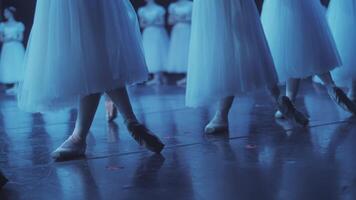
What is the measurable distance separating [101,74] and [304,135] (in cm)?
106

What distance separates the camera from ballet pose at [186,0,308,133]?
9.65 ft

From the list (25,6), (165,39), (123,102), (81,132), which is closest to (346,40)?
(123,102)

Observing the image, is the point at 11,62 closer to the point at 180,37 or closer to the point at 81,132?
the point at 180,37

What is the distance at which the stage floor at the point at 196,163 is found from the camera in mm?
1800

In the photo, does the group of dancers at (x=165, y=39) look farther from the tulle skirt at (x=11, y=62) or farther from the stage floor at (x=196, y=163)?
the stage floor at (x=196, y=163)

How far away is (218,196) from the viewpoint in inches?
67.6

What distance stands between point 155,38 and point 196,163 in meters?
6.52

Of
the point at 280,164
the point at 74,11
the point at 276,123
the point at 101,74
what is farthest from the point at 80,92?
the point at 276,123

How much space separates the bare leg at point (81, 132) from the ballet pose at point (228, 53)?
0.71 metres

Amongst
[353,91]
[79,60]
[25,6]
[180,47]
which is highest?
[79,60]

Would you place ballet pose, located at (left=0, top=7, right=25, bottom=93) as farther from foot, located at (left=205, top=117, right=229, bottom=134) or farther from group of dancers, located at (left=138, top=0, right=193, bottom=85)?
foot, located at (left=205, top=117, right=229, bottom=134)

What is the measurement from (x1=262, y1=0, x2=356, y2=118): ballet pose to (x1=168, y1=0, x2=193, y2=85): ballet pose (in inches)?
196

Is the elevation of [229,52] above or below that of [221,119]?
above

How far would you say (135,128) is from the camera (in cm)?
249
